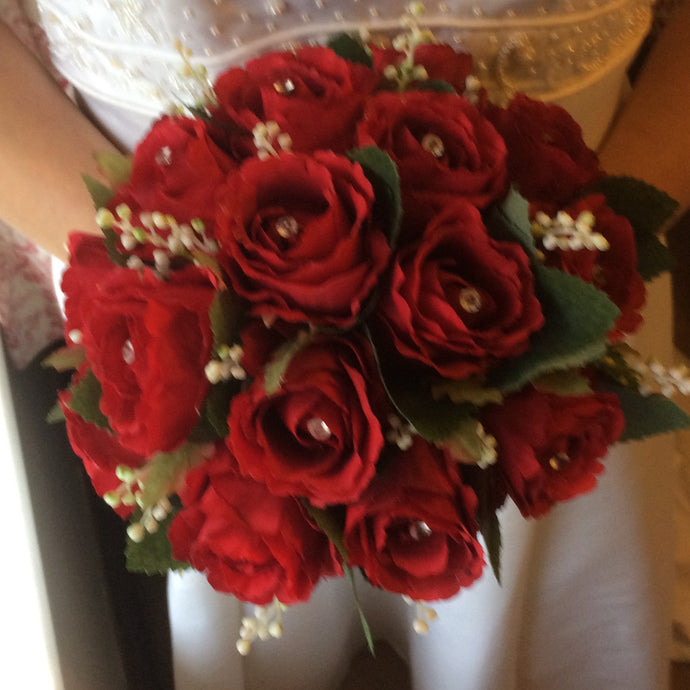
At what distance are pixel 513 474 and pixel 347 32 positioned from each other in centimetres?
34

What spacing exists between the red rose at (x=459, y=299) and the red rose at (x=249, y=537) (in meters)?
0.11

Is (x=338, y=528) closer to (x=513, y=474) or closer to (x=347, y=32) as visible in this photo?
(x=513, y=474)

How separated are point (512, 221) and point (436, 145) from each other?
0.06 m

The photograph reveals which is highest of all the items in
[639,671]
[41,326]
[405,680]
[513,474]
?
[513,474]

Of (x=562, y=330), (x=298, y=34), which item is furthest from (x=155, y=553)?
(x=298, y=34)

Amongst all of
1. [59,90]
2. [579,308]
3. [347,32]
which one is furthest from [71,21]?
[579,308]

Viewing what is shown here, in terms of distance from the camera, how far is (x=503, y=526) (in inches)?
24.9

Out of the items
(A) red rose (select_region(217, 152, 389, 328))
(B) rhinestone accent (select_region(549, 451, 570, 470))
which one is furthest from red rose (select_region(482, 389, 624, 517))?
(A) red rose (select_region(217, 152, 389, 328))

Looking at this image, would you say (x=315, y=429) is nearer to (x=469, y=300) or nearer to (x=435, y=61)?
(x=469, y=300)

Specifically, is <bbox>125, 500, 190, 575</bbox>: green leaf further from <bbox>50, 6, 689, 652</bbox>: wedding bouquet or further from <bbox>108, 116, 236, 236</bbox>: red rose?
<bbox>108, 116, 236, 236</bbox>: red rose

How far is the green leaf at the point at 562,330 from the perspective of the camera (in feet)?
0.99

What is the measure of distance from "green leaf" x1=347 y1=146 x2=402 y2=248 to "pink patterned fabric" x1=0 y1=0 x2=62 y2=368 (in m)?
0.58

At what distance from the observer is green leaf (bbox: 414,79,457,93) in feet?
1.25

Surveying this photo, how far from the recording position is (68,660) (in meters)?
0.66
